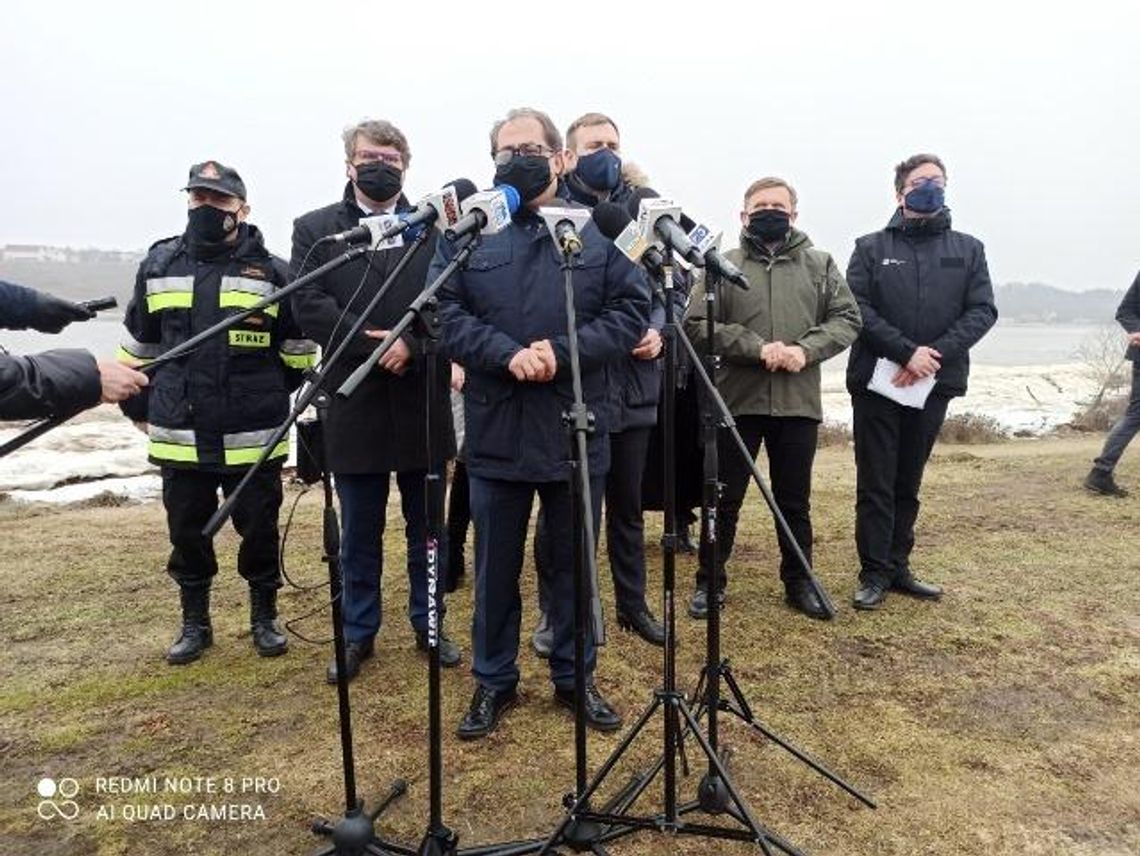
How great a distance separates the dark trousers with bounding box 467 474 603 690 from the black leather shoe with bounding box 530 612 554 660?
0.60 meters

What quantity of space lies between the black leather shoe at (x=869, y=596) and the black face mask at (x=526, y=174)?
9.63 feet

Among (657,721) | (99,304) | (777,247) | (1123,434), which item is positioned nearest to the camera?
(99,304)

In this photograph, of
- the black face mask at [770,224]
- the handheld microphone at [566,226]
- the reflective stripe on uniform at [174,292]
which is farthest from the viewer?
the black face mask at [770,224]

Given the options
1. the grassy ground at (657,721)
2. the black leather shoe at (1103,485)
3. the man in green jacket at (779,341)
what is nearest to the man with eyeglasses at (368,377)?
the grassy ground at (657,721)

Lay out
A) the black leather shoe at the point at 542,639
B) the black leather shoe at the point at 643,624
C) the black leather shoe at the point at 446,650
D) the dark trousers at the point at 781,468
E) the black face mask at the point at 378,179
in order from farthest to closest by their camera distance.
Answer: the dark trousers at the point at 781,468
the black leather shoe at the point at 643,624
the black leather shoe at the point at 542,639
the black leather shoe at the point at 446,650
the black face mask at the point at 378,179

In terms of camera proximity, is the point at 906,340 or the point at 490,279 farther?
the point at 906,340

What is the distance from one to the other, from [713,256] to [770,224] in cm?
215

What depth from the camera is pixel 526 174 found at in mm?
3100

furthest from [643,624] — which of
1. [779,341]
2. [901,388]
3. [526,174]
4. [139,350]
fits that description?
[139,350]

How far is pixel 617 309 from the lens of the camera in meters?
3.32

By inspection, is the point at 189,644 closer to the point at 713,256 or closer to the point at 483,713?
the point at 483,713

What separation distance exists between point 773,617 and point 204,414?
302 centimetres

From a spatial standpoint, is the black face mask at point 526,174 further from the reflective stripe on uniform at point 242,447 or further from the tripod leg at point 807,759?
the tripod leg at point 807,759

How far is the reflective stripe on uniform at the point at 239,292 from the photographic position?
3.89 metres
